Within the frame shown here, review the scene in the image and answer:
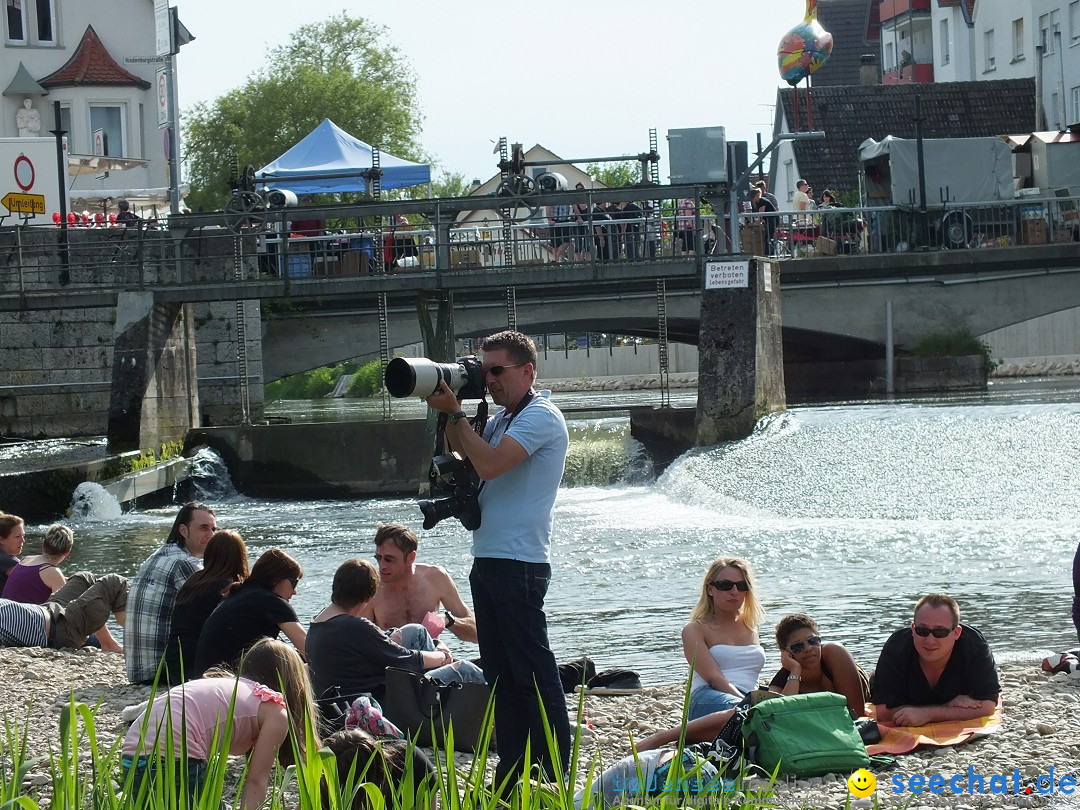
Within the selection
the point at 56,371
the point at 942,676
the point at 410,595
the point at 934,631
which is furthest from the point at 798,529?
the point at 56,371

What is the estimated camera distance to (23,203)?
30.5 m

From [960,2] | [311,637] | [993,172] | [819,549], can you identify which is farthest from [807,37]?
[311,637]

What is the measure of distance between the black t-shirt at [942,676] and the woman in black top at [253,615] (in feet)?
9.55

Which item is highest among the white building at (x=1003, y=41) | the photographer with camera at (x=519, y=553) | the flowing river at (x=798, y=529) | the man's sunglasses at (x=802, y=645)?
the white building at (x=1003, y=41)

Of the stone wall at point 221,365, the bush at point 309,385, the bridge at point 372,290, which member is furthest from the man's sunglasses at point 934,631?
the bush at point 309,385

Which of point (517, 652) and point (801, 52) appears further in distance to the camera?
point (801, 52)

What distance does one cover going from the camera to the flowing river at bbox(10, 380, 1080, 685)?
42.3 feet

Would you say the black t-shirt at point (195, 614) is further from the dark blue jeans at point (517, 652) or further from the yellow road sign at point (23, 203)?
the yellow road sign at point (23, 203)

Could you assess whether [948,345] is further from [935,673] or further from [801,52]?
[935,673]

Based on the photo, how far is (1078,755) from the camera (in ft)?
22.8

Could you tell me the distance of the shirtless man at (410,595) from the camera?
932 cm

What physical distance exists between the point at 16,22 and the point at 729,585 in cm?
4862

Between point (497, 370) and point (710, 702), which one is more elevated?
point (497, 370)

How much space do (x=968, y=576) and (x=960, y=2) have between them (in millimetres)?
51330
